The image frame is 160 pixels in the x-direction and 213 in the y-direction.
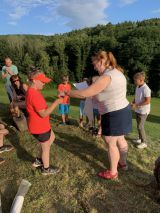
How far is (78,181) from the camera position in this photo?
535 centimetres

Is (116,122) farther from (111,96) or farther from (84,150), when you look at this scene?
(84,150)

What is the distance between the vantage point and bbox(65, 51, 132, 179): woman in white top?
4648 millimetres

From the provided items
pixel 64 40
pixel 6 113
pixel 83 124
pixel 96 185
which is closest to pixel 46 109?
pixel 96 185

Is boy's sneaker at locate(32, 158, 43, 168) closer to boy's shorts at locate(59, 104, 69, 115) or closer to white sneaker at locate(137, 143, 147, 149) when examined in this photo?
white sneaker at locate(137, 143, 147, 149)

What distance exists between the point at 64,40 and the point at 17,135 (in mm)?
31169

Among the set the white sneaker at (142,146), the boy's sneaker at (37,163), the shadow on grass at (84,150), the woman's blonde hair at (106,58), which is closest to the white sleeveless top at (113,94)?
the woman's blonde hair at (106,58)

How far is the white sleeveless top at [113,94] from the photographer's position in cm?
472

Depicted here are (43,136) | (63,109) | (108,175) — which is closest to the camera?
(43,136)

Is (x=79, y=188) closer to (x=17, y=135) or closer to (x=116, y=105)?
(x=116, y=105)

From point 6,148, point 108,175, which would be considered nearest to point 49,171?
point 108,175

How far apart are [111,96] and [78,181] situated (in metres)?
1.55

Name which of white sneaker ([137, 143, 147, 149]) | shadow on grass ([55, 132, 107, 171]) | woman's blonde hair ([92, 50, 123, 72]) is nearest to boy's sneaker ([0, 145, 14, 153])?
shadow on grass ([55, 132, 107, 171])

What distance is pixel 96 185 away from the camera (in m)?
5.18

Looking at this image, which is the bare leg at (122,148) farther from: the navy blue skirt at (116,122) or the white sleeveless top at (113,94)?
the white sleeveless top at (113,94)
